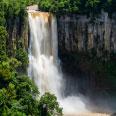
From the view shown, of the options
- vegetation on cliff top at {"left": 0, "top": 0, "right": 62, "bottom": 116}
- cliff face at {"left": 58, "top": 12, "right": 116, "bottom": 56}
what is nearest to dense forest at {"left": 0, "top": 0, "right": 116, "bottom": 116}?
vegetation on cliff top at {"left": 0, "top": 0, "right": 62, "bottom": 116}

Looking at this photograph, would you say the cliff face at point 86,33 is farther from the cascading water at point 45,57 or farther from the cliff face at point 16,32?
the cliff face at point 16,32

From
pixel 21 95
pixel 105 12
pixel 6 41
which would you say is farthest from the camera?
pixel 105 12

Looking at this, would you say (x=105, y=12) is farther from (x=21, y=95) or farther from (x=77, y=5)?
(x=21, y=95)

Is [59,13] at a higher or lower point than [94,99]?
higher

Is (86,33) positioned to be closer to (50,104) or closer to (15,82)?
(15,82)

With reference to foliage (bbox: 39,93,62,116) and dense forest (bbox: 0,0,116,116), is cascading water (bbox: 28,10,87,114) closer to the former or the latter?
dense forest (bbox: 0,0,116,116)

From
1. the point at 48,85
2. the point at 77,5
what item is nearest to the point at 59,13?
the point at 77,5

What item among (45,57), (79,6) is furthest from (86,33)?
(45,57)
